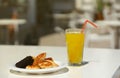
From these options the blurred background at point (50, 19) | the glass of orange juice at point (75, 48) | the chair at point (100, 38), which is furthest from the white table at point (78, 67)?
the blurred background at point (50, 19)

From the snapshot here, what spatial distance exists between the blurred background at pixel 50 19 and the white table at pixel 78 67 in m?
3.28

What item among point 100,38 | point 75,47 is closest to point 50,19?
point 100,38

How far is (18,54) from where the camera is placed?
1.53 metres

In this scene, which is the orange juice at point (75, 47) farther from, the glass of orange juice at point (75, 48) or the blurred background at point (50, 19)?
the blurred background at point (50, 19)

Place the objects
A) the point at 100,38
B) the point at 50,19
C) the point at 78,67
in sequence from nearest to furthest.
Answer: the point at 78,67
the point at 100,38
the point at 50,19

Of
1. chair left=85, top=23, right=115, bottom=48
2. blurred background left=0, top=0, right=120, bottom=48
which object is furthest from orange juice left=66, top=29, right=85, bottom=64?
blurred background left=0, top=0, right=120, bottom=48

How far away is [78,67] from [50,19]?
707 centimetres

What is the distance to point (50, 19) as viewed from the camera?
325 inches

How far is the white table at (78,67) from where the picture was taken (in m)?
1.09

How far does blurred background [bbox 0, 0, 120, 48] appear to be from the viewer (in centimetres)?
542

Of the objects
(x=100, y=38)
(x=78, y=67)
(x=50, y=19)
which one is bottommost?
(x=50, y=19)

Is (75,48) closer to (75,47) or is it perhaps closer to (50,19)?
(75,47)

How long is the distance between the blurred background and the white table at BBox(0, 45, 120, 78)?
3283mm

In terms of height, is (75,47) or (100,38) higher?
(75,47)
